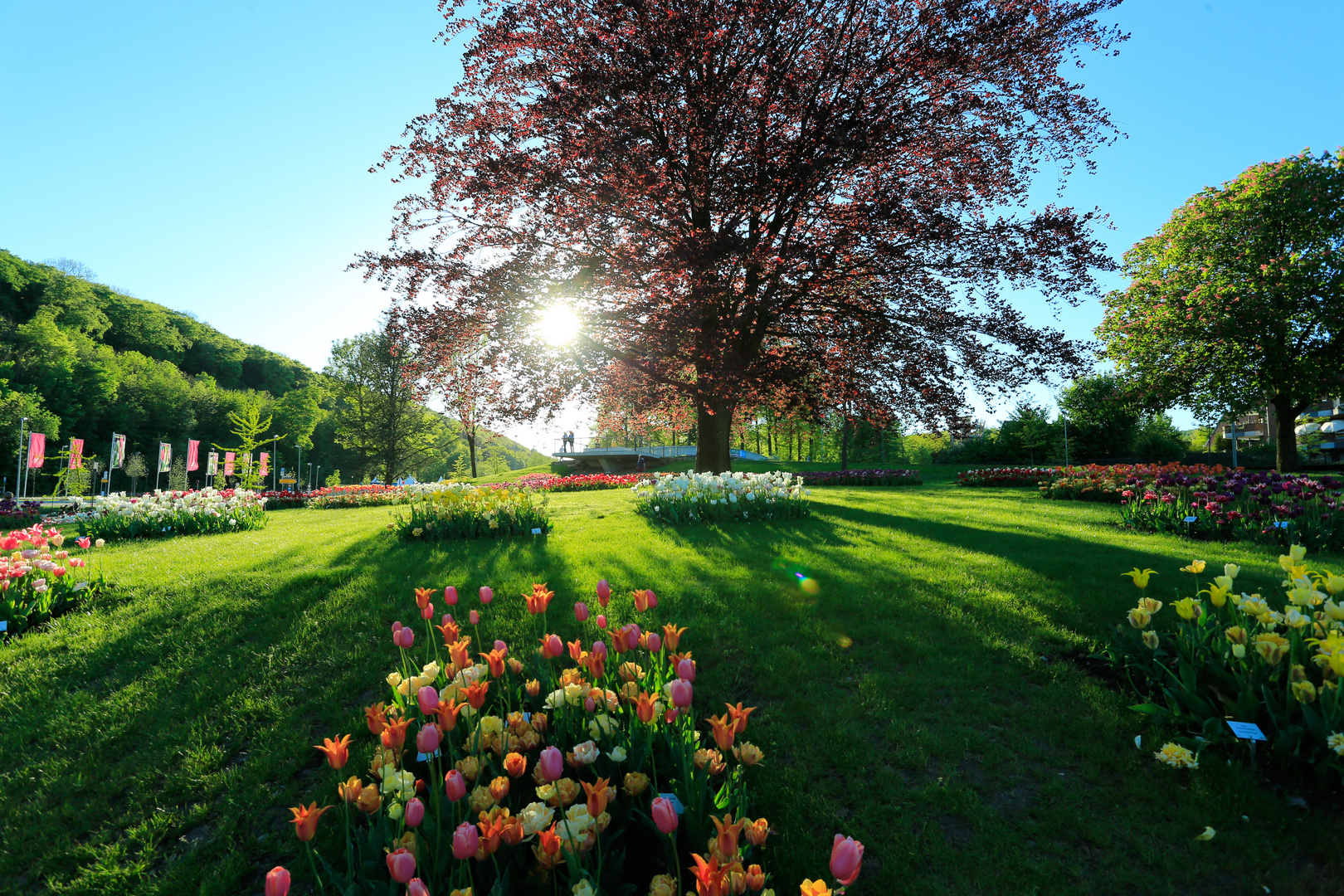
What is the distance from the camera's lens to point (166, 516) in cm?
944

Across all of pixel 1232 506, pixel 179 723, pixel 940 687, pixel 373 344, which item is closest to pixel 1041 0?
pixel 1232 506

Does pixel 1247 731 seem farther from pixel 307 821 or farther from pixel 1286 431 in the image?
pixel 1286 431

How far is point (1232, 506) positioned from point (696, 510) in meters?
6.95

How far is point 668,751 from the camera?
2459 mm

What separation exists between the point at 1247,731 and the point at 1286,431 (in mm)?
23553

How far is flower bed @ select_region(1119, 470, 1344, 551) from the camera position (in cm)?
669

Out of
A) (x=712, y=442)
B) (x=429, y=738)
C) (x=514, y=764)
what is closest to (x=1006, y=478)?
(x=712, y=442)

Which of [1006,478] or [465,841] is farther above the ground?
[1006,478]

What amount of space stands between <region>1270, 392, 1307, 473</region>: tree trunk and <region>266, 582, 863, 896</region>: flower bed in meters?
24.8

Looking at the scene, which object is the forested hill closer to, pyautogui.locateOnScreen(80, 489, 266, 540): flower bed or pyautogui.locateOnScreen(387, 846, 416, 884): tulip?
pyautogui.locateOnScreen(80, 489, 266, 540): flower bed

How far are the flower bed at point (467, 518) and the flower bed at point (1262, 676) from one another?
19.8ft

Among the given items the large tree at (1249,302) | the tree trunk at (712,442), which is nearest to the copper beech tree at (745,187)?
the tree trunk at (712,442)

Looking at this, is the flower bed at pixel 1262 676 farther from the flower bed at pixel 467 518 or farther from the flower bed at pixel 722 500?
the flower bed at pixel 467 518

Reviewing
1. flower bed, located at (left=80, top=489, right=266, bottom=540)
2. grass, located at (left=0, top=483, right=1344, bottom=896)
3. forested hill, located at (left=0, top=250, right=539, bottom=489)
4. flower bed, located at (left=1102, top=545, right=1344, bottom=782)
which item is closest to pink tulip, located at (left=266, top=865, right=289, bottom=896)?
A: grass, located at (left=0, top=483, right=1344, bottom=896)
